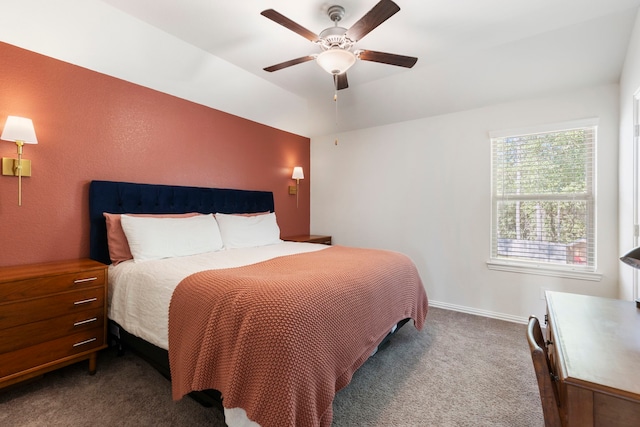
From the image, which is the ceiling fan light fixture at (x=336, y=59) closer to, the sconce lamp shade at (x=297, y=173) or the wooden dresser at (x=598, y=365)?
the wooden dresser at (x=598, y=365)

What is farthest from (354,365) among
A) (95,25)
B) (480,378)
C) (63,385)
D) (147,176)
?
(95,25)

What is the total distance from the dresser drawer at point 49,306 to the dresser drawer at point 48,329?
0.03 m

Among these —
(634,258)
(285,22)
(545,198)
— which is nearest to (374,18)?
(285,22)

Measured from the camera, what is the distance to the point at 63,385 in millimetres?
2000

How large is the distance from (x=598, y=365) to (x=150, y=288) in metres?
2.14

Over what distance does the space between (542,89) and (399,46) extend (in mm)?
1557

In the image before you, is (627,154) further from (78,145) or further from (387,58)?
(78,145)

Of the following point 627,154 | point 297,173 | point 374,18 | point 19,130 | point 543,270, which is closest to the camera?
point 374,18

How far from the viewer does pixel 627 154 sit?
232cm

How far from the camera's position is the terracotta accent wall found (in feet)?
7.02

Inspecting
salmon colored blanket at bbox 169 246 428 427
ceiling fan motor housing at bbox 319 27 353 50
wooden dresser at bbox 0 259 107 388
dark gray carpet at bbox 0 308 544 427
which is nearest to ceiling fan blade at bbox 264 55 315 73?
ceiling fan motor housing at bbox 319 27 353 50

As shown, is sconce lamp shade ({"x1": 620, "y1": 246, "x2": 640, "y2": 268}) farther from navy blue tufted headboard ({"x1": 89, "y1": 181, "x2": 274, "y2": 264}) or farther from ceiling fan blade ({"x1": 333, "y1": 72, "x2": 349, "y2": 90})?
navy blue tufted headboard ({"x1": 89, "y1": 181, "x2": 274, "y2": 264})

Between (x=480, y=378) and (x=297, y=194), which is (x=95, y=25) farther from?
(x=480, y=378)

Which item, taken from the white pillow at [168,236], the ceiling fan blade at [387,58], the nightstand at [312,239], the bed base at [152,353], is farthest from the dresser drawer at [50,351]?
the ceiling fan blade at [387,58]
